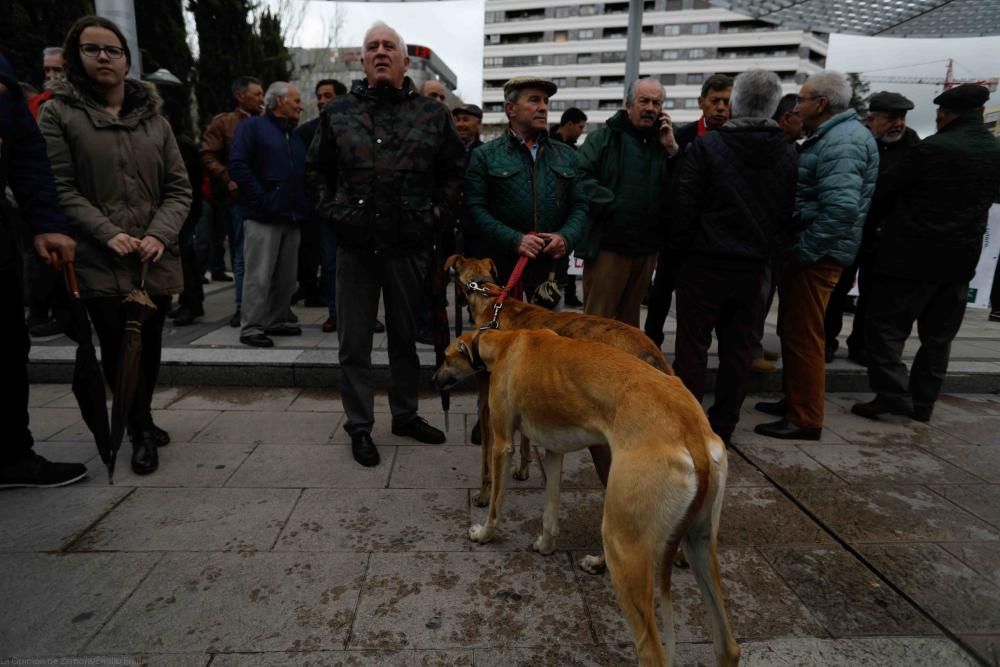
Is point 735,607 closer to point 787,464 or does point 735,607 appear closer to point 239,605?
point 787,464

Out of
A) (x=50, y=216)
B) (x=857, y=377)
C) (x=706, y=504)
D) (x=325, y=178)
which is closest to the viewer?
(x=706, y=504)

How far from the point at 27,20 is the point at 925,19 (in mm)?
18100

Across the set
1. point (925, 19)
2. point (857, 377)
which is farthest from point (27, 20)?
point (925, 19)

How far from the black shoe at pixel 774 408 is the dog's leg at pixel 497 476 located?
324 centimetres

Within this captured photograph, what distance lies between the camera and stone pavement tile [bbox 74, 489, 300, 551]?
8.43ft

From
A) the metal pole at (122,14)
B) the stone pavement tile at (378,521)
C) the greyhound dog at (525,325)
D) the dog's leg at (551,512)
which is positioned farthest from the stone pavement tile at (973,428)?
the metal pole at (122,14)

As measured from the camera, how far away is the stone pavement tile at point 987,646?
6.54 ft

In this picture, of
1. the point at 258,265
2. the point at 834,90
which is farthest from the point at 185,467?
the point at 834,90

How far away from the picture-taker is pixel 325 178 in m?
3.57

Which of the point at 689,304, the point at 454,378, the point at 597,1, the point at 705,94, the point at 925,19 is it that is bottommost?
the point at 454,378

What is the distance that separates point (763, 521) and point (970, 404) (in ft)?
12.6

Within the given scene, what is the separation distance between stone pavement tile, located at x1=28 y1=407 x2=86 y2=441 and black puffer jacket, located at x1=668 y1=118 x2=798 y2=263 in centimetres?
480

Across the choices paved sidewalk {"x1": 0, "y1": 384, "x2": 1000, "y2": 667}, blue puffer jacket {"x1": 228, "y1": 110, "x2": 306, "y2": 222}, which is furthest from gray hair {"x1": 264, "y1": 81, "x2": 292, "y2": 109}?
paved sidewalk {"x1": 0, "y1": 384, "x2": 1000, "y2": 667}

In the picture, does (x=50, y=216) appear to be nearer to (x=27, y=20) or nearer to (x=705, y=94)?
(x=705, y=94)
